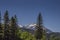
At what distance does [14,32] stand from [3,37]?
19.4 feet

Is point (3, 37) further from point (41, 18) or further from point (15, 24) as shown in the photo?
point (41, 18)

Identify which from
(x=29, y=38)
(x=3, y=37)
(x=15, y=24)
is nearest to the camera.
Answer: (x=3, y=37)

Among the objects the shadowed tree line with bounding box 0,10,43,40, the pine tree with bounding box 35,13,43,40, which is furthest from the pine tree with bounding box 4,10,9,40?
the pine tree with bounding box 35,13,43,40

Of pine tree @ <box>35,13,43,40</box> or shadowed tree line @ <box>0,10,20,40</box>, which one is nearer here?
shadowed tree line @ <box>0,10,20,40</box>

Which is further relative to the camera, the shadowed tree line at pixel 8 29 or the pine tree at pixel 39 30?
the pine tree at pixel 39 30

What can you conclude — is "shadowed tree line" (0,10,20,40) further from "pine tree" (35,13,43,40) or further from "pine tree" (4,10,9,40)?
"pine tree" (35,13,43,40)

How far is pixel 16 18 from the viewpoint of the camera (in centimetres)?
12875

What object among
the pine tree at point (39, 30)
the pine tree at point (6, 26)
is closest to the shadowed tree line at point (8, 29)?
the pine tree at point (6, 26)

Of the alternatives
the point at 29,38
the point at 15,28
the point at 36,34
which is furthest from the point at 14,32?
the point at 29,38

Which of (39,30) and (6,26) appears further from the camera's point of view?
(39,30)

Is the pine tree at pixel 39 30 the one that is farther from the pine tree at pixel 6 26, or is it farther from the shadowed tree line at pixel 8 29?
the pine tree at pixel 6 26

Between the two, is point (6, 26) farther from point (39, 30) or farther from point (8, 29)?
point (39, 30)

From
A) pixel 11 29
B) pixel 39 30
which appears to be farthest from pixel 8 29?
pixel 39 30

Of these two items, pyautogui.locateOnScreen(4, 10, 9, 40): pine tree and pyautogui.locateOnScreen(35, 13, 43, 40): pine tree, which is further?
pyautogui.locateOnScreen(35, 13, 43, 40): pine tree
